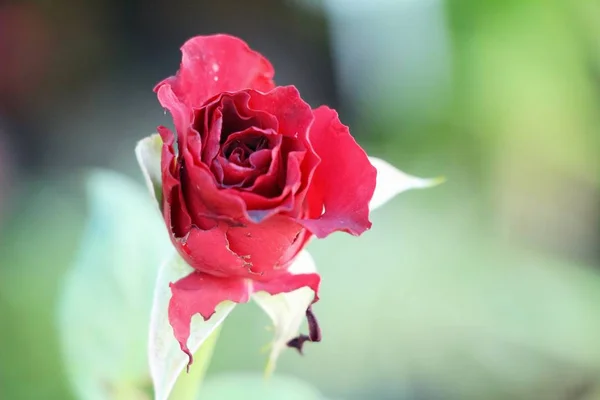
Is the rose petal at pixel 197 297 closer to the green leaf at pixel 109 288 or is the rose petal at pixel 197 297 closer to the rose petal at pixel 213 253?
the rose petal at pixel 213 253

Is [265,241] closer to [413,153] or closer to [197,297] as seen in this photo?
[197,297]

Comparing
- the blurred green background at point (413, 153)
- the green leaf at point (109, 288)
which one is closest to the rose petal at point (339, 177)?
the green leaf at point (109, 288)

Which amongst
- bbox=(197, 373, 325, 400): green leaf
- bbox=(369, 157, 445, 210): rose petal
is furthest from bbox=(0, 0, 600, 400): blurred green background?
bbox=(369, 157, 445, 210): rose petal

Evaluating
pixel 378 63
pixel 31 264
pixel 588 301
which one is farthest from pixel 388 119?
pixel 31 264

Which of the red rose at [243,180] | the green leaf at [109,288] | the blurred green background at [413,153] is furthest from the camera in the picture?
the blurred green background at [413,153]

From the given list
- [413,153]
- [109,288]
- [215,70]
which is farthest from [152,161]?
[413,153]
